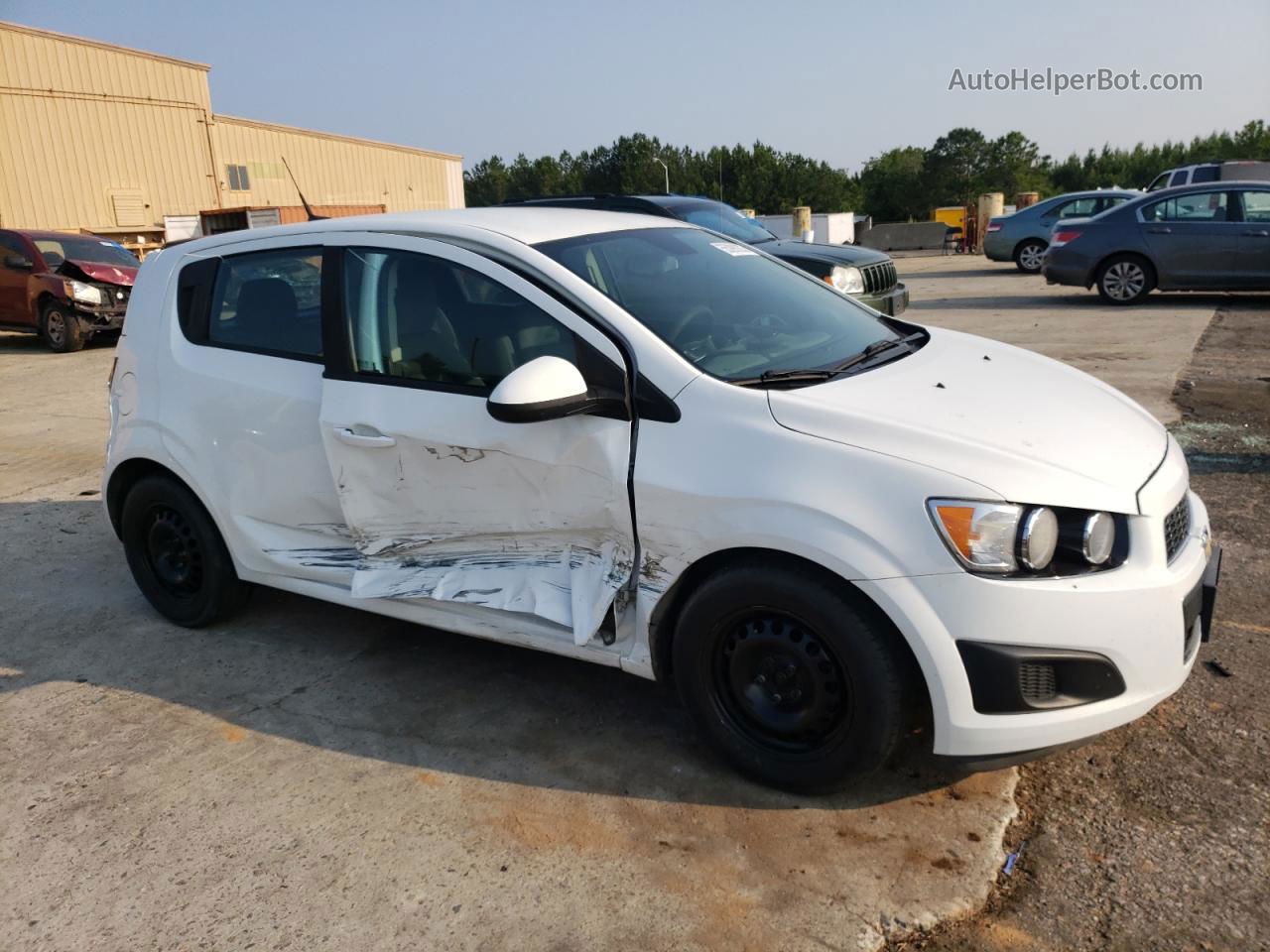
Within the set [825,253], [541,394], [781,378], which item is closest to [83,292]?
[825,253]

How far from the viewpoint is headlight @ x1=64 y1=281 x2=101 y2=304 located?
1375cm

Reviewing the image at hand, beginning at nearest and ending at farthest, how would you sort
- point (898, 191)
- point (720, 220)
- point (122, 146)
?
point (720, 220), point (122, 146), point (898, 191)

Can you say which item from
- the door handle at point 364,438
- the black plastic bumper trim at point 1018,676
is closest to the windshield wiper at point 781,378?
the black plastic bumper trim at point 1018,676

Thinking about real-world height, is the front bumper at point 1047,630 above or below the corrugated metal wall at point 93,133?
below

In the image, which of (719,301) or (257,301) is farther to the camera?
(257,301)

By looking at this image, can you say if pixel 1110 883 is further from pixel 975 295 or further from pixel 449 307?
pixel 975 295

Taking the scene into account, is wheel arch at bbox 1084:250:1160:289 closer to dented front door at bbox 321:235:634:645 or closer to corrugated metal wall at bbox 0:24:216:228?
dented front door at bbox 321:235:634:645

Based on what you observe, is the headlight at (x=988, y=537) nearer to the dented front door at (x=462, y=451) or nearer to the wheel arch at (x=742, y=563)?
the wheel arch at (x=742, y=563)

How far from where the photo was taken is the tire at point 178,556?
13.9 feet

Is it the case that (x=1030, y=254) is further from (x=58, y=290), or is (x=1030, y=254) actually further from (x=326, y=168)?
(x=326, y=168)

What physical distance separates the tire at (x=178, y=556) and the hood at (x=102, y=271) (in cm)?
1075

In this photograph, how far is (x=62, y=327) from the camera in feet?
45.4

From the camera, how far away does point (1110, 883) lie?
256 centimetres

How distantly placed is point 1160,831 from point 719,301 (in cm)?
207
